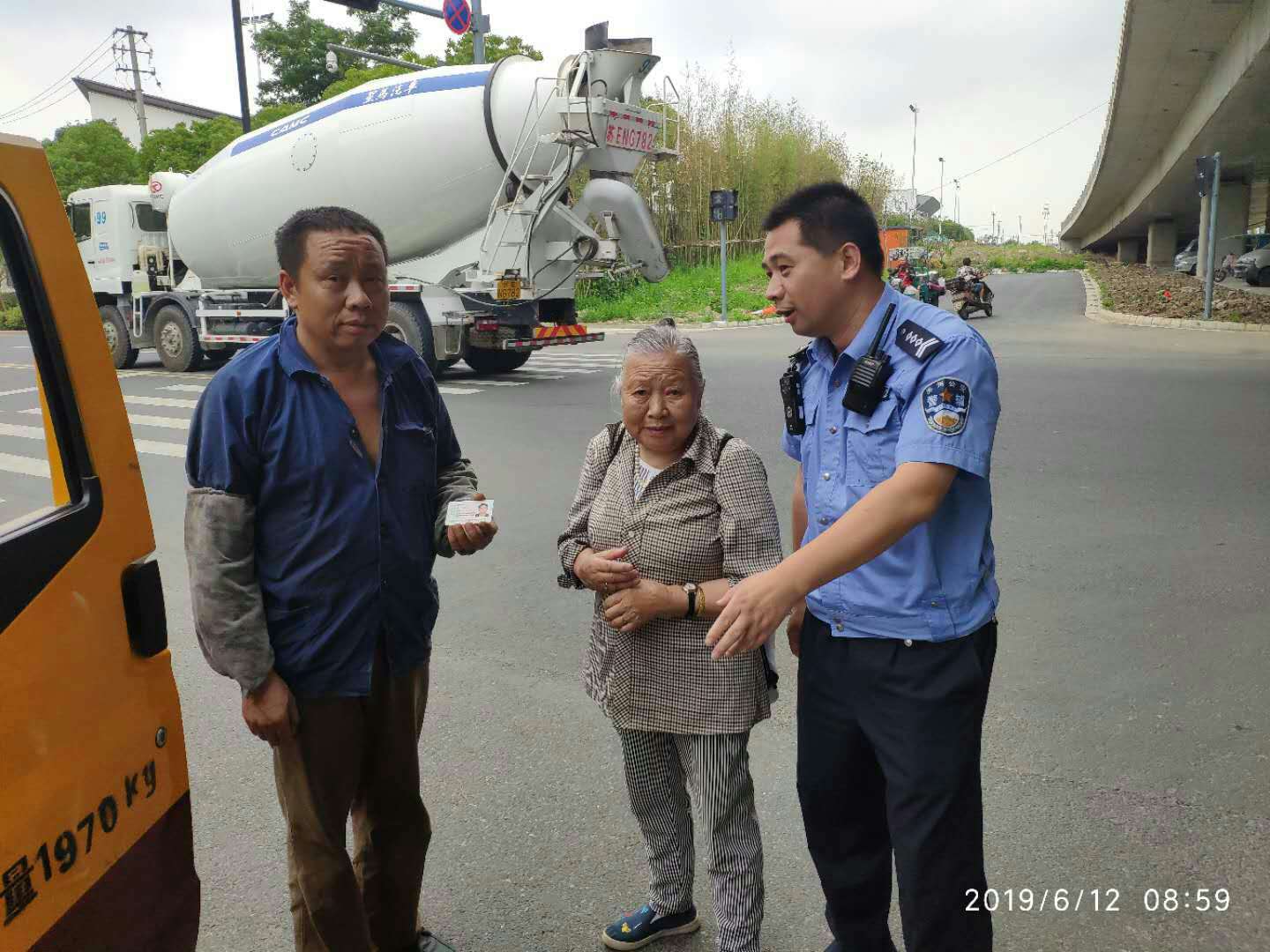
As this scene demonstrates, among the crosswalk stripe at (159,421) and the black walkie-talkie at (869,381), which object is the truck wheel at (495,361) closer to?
the crosswalk stripe at (159,421)

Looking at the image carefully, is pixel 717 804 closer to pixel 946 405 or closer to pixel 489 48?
pixel 946 405

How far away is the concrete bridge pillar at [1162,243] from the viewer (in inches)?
1815

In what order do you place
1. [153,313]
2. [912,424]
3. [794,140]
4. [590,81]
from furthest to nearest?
[794,140] → [153,313] → [590,81] → [912,424]

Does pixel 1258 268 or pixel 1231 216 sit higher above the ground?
pixel 1231 216

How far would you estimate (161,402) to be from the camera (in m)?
12.2

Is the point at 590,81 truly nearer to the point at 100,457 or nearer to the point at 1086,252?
the point at 100,457

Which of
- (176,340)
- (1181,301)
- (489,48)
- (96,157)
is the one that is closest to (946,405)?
(176,340)

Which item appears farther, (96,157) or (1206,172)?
(96,157)

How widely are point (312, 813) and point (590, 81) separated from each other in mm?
10377

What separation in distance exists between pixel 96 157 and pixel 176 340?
1905cm

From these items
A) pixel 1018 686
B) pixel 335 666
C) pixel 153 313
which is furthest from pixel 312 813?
pixel 153 313

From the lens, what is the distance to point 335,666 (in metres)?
2.14

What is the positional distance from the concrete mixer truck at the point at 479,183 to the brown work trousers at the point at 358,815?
32.5 ft

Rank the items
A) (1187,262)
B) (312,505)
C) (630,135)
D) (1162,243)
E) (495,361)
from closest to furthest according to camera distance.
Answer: (312,505), (630,135), (495,361), (1187,262), (1162,243)
